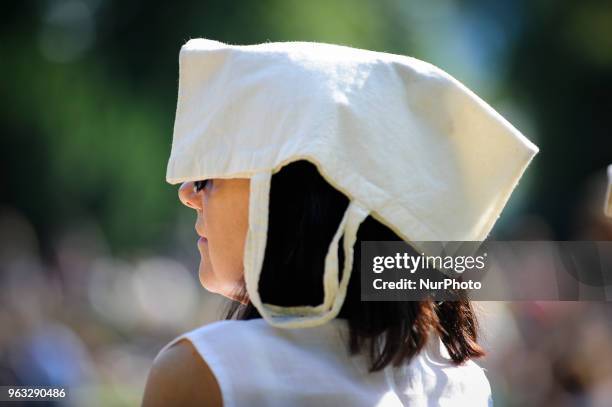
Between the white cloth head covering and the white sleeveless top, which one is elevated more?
the white cloth head covering

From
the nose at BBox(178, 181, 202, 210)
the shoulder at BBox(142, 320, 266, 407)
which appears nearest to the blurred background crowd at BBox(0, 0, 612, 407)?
the nose at BBox(178, 181, 202, 210)

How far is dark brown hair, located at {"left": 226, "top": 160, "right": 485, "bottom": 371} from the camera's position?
127cm

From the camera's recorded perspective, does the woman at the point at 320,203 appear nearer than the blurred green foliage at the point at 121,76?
Yes

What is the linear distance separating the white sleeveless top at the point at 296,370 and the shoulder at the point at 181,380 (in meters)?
0.01

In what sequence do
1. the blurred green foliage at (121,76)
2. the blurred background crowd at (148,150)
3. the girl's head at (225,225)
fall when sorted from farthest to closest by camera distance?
1. the blurred green foliage at (121,76)
2. the blurred background crowd at (148,150)
3. the girl's head at (225,225)

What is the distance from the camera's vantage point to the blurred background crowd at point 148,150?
454 centimetres

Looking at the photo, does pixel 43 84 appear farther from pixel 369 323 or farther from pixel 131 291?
pixel 369 323

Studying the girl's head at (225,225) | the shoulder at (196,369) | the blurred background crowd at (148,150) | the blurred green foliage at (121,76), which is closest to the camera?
the shoulder at (196,369)

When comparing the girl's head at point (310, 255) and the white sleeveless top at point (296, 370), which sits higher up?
the girl's head at point (310, 255)

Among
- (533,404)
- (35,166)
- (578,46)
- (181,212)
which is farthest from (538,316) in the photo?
(578,46)

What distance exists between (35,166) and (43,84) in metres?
0.86

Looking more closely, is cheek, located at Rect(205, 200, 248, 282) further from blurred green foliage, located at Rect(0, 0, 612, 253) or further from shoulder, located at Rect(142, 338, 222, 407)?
blurred green foliage, located at Rect(0, 0, 612, 253)

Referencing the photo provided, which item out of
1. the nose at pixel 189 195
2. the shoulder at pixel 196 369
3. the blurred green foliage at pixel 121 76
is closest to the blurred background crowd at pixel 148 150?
the blurred green foliage at pixel 121 76

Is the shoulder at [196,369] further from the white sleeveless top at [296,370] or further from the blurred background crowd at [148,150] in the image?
the blurred background crowd at [148,150]
